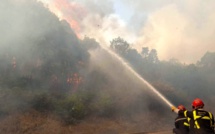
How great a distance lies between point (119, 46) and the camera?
165 feet

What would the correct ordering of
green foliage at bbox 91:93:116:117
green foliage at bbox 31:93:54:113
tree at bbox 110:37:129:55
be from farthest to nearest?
tree at bbox 110:37:129:55
green foliage at bbox 91:93:116:117
green foliage at bbox 31:93:54:113

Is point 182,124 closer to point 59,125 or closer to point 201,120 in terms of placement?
point 201,120

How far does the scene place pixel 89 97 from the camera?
1121 inches

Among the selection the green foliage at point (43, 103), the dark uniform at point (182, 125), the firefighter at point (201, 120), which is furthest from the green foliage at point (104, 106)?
the firefighter at point (201, 120)

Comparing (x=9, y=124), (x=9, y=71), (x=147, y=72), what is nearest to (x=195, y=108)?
(x=9, y=124)

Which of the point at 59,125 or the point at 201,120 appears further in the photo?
the point at 59,125

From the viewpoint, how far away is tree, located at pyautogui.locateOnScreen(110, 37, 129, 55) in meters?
49.9

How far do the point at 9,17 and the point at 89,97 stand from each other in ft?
40.3

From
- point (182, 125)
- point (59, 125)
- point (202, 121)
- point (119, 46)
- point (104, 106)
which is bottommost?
point (202, 121)

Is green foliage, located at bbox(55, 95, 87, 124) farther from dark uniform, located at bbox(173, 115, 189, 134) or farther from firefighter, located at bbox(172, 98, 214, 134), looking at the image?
firefighter, located at bbox(172, 98, 214, 134)

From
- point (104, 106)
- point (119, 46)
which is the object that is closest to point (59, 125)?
point (104, 106)

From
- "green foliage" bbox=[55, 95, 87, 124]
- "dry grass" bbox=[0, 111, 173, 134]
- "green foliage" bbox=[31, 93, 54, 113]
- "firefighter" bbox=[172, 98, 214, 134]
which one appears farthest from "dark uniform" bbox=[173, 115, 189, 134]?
"green foliage" bbox=[31, 93, 54, 113]

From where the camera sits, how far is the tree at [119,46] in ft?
164

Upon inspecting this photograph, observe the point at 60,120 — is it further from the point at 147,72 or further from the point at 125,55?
the point at 125,55
